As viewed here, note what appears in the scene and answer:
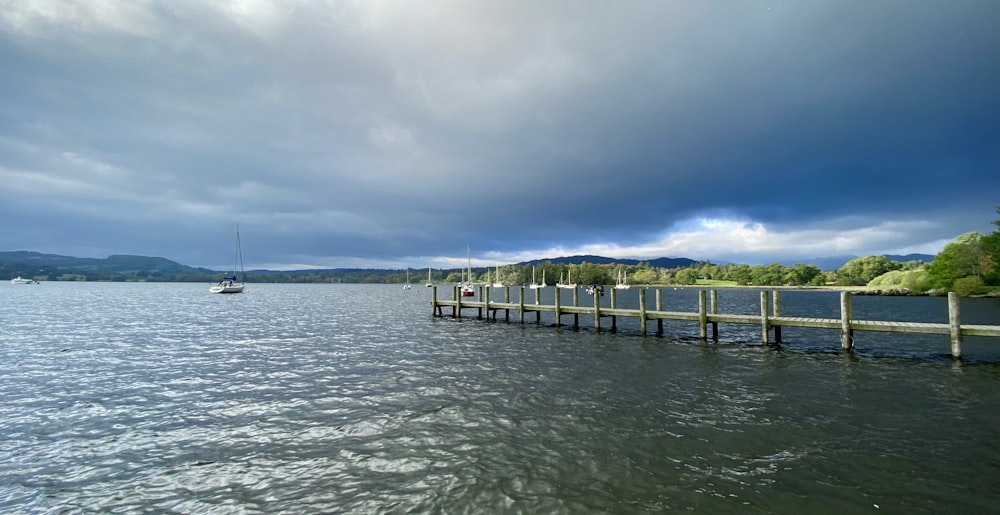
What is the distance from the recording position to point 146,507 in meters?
7.65

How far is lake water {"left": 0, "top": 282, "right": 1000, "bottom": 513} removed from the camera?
7.85 meters

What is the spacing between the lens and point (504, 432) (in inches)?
440

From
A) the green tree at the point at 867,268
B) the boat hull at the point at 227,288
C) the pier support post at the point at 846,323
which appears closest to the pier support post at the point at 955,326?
the pier support post at the point at 846,323

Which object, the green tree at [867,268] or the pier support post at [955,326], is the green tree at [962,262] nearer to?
the green tree at [867,268]

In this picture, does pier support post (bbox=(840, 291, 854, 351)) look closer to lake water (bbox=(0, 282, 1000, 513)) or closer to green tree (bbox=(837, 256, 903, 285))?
lake water (bbox=(0, 282, 1000, 513))

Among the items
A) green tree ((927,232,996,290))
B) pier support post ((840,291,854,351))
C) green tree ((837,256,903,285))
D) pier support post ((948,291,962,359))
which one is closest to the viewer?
pier support post ((948,291,962,359))

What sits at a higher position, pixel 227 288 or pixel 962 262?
pixel 962 262

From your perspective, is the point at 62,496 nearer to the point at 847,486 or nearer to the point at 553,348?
the point at 847,486

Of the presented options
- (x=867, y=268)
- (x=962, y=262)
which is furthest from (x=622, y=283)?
(x=962, y=262)

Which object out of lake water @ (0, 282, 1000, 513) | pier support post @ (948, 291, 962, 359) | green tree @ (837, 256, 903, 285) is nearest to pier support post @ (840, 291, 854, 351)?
lake water @ (0, 282, 1000, 513)

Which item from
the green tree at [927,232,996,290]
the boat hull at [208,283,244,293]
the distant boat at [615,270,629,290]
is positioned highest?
the green tree at [927,232,996,290]

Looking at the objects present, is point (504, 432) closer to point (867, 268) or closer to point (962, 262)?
point (962, 262)

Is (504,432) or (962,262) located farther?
(962,262)

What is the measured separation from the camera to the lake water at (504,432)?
7.85 meters
